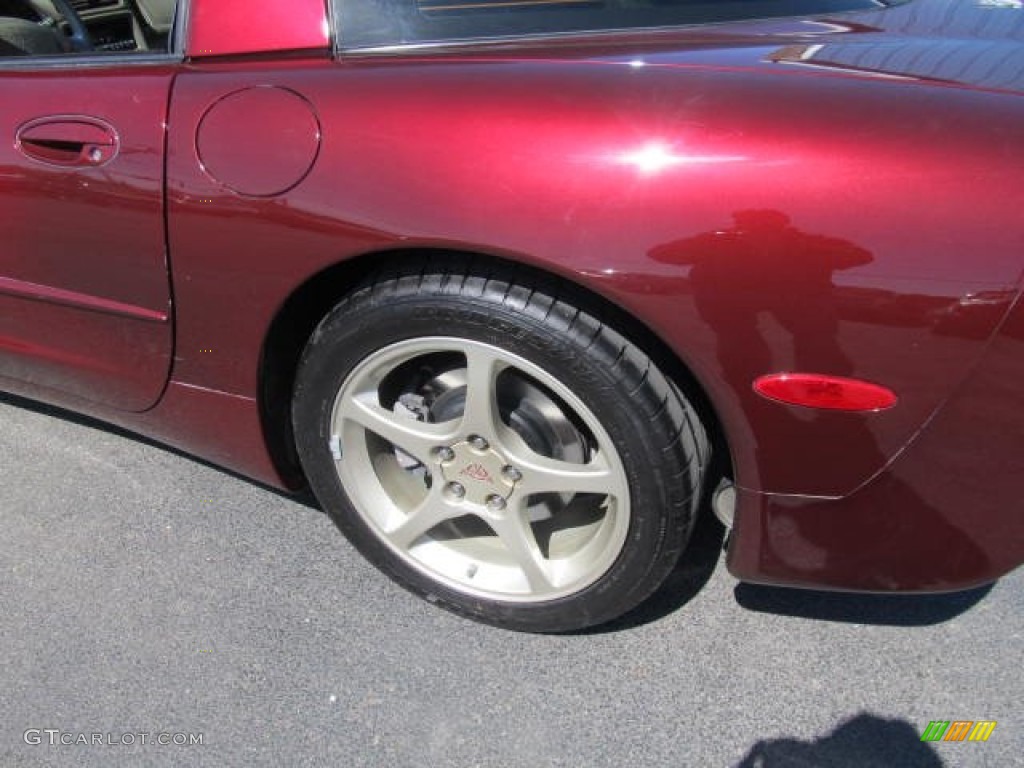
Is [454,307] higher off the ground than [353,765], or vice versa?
[454,307]

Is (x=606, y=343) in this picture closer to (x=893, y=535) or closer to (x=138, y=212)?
(x=893, y=535)

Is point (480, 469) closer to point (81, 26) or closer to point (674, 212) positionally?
point (674, 212)

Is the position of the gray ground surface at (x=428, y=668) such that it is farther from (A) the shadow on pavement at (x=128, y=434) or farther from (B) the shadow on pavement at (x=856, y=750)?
(A) the shadow on pavement at (x=128, y=434)

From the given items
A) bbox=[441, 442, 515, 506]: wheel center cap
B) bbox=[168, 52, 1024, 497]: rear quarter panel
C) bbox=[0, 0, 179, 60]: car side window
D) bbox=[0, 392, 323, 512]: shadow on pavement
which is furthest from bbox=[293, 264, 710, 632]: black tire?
bbox=[0, 0, 179, 60]: car side window

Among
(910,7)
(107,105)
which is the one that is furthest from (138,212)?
(910,7)

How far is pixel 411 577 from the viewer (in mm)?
2012

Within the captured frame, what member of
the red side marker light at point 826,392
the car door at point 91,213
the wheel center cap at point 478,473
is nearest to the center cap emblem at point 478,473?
the wheel center cap at point 478,473

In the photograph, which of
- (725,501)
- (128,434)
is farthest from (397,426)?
(128,434)

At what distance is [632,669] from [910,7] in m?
1.59

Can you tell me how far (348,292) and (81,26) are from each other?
204 cm

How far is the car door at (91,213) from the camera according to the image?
1.75m

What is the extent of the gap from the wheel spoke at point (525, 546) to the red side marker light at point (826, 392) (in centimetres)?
64

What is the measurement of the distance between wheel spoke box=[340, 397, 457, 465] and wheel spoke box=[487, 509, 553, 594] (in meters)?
0.22

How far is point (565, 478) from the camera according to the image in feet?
5.65
